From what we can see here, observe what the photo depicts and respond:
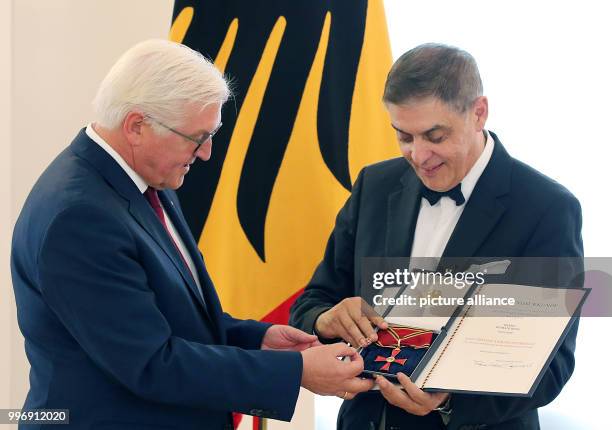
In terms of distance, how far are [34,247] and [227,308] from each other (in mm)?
1626

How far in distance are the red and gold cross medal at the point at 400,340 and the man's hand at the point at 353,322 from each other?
27mm

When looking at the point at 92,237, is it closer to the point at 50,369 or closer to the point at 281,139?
the point at 50,369

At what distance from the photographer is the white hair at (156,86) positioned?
2.06m

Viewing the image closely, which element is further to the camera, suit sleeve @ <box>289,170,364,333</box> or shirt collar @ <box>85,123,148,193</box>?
suit sleeve @ <box>289,170,364,333</box>

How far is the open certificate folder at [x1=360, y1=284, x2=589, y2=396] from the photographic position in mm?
1911

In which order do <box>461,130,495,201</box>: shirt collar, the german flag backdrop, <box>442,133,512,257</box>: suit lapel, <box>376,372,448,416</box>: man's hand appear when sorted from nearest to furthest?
<box>376,372,448,416</box>: man's hand, <box>442,133,512,257</box>: suit lapel, <box>461,130,495,201</box>: shirt collar, the german flag backdrop

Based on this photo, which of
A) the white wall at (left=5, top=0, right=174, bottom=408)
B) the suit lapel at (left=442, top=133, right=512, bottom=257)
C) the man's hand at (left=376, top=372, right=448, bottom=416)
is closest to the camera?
the man's hand at (left=376, top=372, right=448, bottom=416)

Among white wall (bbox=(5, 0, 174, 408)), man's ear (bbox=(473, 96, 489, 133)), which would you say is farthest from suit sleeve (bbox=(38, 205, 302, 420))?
white wall (bbox=(5, 0, 174, 408))

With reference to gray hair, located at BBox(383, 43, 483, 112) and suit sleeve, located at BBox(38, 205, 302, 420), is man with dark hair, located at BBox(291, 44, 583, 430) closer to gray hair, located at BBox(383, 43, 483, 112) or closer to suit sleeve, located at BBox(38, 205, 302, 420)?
gray hair, located at BBox(383, 43, 483, 112)

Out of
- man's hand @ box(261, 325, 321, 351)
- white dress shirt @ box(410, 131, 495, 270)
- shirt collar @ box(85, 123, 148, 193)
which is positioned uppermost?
shirt collar @ box(85, 123, 148, 193)

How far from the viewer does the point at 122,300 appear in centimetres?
195

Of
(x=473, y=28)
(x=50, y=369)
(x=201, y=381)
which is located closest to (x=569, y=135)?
(x=473, y=28)

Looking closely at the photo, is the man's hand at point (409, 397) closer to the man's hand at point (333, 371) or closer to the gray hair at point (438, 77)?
the man's hand at point (333, 371)

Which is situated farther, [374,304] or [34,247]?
[374,304]
